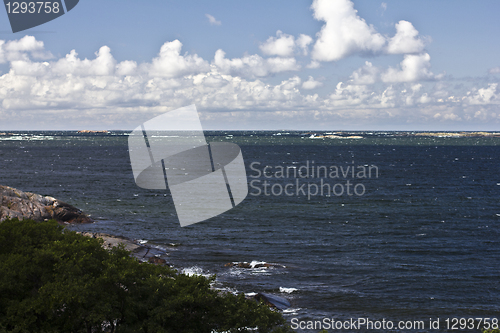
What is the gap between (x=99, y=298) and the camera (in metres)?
15.9

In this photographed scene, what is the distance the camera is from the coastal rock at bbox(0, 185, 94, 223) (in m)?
42.1

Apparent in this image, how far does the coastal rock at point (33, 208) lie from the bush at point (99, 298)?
25.1 m

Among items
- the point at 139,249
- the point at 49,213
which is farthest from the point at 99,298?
the point at 49,213

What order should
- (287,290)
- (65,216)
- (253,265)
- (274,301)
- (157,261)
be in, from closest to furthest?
(274,301)
(287,290)
(157,261)
(253,265)
(65,216)

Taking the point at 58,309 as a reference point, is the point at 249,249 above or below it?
below

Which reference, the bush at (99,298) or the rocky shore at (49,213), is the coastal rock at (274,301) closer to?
the bush at (99,298)

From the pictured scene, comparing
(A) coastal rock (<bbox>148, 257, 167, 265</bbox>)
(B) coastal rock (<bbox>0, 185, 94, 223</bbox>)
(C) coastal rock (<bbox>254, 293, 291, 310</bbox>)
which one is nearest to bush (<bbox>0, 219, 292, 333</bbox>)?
(C) coastal rock (<bbox>254, 293, 291, 310</bbox>)

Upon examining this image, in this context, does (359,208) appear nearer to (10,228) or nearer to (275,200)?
(275,200)

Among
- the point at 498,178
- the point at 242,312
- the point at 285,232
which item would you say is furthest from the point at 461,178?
the point at 242,312

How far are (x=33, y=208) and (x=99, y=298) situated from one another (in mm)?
33816

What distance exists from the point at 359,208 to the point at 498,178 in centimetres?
5599

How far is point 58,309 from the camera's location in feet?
52.3

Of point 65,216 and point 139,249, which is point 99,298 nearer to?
point 139,249

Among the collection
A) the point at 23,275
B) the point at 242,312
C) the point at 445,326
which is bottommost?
the point at 445,326
